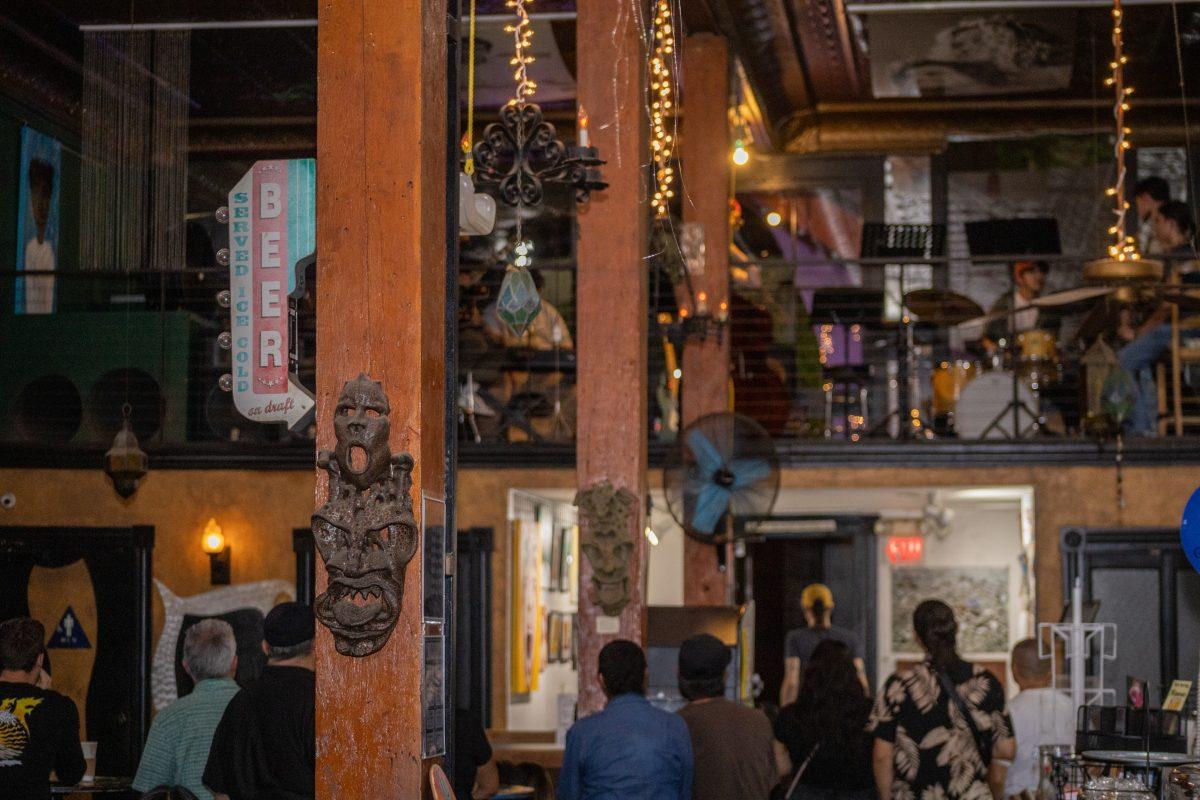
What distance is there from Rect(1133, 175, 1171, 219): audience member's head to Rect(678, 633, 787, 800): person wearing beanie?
891 cm

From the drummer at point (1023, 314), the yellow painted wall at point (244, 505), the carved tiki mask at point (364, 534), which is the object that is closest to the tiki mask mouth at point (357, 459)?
the carved tiki mask at point (364, 534)

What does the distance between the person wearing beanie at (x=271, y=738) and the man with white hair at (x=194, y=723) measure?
1.91ft

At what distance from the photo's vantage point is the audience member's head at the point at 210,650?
18.1 feet

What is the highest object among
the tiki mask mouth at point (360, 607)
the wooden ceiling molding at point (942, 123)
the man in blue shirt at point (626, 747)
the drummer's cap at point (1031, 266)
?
the wooden ceiling molding at point (942, 123)

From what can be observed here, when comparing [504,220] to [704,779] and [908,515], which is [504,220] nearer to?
[908,515]

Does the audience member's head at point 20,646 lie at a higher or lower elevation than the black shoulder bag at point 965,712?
higher

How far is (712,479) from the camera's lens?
8.97 metres

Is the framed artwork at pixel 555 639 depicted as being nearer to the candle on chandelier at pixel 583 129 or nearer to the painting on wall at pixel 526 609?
the painting on wall at pixel 526 609

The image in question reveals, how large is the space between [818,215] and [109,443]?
7053mm

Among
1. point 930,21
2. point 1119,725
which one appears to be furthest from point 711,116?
point 1119,725

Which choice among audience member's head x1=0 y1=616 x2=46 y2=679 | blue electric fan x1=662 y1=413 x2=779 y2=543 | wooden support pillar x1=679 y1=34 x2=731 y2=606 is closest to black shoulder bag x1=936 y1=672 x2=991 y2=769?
audience member's head x1=0 y1=616 x2=46 y2=679

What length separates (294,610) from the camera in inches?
197

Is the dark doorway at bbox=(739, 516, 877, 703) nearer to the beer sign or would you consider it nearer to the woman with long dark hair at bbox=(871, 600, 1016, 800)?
the woman with long dark hair at bbox=(871, 600, 1016, 800)

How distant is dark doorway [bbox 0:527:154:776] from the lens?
11.6 meters
